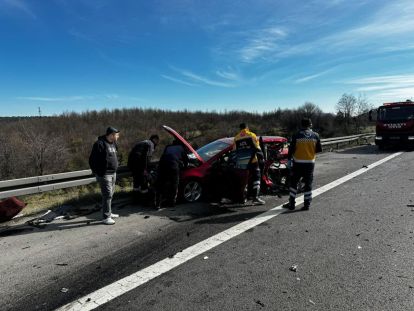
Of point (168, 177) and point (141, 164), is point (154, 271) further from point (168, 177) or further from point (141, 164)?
point (141, 164)

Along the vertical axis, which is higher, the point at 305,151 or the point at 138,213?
the point at 305,151

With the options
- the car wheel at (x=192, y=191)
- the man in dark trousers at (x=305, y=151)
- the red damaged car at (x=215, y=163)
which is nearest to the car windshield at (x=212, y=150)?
the red damaged car at (x=215, y=163)

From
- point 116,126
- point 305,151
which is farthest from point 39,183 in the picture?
point 116,126

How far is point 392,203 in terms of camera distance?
6.96 metres

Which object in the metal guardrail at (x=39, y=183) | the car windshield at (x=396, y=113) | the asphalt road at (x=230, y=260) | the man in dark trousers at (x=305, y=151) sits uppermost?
the car windshield at (x=396, y=113)

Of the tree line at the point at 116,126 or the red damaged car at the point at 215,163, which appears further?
the tree line at the point at 116,126

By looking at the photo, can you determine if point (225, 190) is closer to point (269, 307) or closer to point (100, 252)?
point (100, 252)

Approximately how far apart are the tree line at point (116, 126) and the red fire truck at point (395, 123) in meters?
12.7

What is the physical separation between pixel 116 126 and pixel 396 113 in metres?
37.0

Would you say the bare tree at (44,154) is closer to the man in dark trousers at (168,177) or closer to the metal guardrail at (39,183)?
the metal guardrail at (39,183)

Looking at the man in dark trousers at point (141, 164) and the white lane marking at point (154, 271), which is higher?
the man in dark trousers at point (141, 164)

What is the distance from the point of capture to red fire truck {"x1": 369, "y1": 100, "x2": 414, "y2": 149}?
17656mm

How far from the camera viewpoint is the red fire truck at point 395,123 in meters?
17.7

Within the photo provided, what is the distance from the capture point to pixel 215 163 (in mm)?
7680
